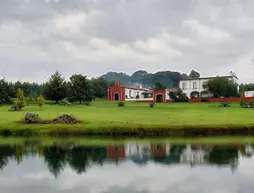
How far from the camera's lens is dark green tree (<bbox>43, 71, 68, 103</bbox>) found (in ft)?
236

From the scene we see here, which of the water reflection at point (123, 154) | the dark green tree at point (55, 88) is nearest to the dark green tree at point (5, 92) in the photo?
the dark green tree at point (55, 88)

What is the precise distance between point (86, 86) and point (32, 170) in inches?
2191

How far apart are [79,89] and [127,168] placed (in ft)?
179

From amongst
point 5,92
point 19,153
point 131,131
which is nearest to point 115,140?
point 131,131

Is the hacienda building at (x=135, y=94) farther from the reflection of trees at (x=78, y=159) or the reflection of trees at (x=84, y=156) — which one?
the reflection of trees at (x=78, y=159)

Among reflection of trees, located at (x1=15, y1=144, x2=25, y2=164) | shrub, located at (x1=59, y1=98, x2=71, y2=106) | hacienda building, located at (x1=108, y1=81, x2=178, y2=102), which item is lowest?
reflection of trees, located at (x1=15, y1=144, x2=25, y2=164)

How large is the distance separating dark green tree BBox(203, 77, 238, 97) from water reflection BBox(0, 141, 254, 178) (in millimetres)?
59341

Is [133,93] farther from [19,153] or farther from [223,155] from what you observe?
[223,155]

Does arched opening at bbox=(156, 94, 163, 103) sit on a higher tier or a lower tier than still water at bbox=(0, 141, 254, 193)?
higher

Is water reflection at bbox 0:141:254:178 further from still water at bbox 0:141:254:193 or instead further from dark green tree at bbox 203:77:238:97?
dark green tree at bbox 203:77:238:97

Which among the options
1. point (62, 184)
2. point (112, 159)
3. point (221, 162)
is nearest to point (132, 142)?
point (112, 159)

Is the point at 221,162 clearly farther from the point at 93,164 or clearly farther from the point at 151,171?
the point at 93,164

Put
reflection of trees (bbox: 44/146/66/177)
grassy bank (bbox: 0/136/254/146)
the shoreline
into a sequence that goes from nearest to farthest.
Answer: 1. reflection of trees (bbox: 44/146/66/177)
2. grassy bank (bbox: 0/136/254/146)
3. the shoreline

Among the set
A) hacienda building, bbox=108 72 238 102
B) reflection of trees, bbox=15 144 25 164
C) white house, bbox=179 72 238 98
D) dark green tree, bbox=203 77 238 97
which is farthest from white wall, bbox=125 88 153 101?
reflection of trees, bbox=15 144 25 164
